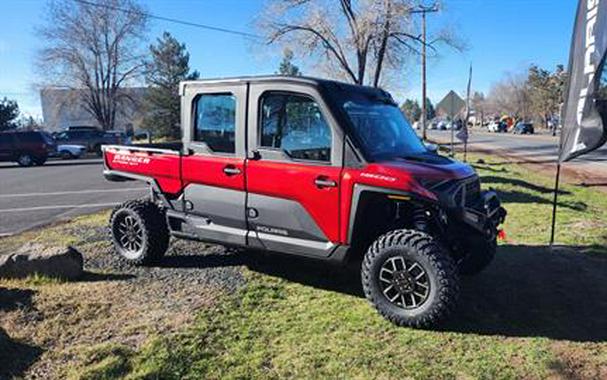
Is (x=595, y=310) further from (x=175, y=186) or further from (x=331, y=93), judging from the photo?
(x=175, y=186)

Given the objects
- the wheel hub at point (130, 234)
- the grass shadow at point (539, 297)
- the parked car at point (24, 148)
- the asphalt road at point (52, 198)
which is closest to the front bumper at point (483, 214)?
Result: the grass shadow at point (539, 297)

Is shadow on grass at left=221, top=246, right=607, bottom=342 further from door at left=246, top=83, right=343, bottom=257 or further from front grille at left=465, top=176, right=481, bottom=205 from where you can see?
front grille at left=465, top=176, right=481, bottom=205

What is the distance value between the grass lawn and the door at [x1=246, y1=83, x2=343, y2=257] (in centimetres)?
65

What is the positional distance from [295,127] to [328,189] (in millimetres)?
740

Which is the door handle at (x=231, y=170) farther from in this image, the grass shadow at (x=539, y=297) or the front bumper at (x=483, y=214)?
the grass shadow at (x=539, y=297)

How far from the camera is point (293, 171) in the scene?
15.7 feet

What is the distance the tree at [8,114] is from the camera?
4841 centimetres

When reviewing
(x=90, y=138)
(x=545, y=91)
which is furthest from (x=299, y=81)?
(x=545, y=91)

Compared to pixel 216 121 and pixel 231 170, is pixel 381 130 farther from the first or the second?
pixel 216 121

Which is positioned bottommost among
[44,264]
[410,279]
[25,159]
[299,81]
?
[25,159]

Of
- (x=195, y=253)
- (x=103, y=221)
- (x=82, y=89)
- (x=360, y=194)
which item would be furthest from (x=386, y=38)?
(x=82, y=89)

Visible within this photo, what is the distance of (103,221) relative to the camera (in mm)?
9234

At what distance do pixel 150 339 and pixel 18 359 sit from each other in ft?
3.05

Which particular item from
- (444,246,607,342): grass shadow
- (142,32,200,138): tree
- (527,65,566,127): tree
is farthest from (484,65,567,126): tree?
(444,246,607,342): grass shadow
